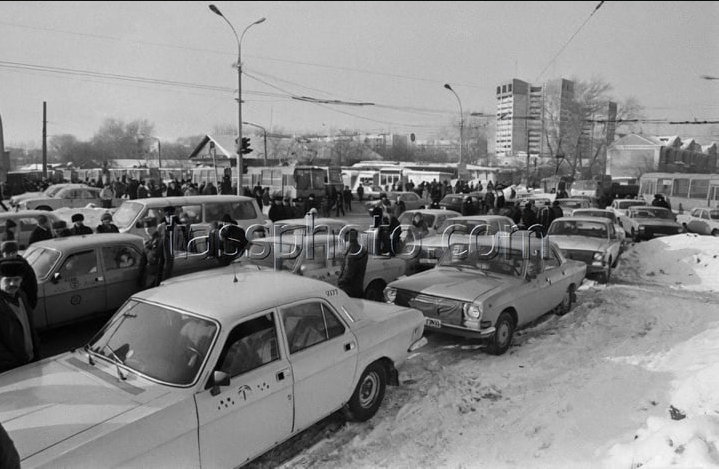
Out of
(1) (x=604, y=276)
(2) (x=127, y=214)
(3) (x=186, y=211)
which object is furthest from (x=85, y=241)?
(1) (x=604, y=276)

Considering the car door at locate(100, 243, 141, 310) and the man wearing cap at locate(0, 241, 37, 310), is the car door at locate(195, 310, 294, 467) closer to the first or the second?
the man wearing cap at locate(0, 241, 37, 310)

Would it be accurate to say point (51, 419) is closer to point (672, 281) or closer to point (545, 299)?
point (545, 299)

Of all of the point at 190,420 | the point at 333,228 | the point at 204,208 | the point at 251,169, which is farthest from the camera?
the point at 251,169

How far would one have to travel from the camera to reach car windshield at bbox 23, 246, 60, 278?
696 cm

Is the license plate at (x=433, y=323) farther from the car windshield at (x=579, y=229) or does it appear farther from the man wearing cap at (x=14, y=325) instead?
the car windshield at (x=579, y=229)

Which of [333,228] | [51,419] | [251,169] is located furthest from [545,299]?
[251,169]

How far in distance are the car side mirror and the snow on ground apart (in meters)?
1.18

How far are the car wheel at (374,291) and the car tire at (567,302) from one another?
3.17 metres

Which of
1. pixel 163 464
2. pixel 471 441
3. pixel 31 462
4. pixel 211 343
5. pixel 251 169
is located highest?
pixel 251 169

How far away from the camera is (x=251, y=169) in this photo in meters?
33.7

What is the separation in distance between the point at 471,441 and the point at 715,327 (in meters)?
5.38

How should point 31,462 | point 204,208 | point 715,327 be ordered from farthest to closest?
point 204,208, point 715,327, point 31,462

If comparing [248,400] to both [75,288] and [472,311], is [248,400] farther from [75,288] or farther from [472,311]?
[75,288]

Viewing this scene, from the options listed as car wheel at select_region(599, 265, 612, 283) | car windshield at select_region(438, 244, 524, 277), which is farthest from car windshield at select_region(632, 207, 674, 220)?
car windshield at select_region(438, 244, 524, 277)
